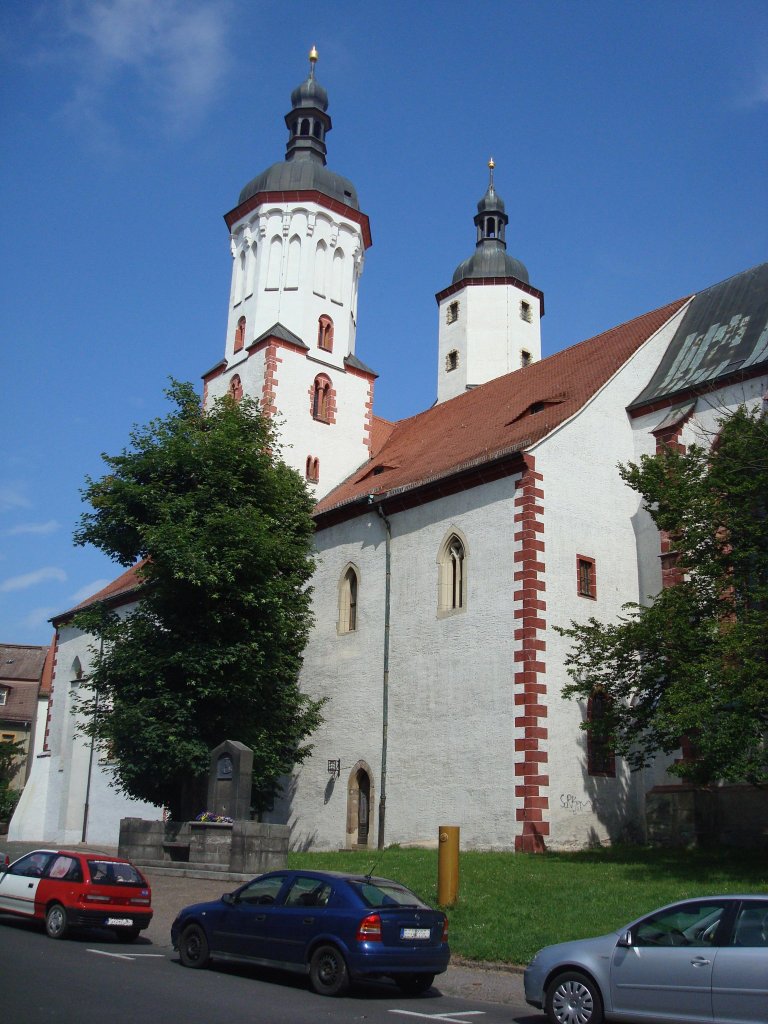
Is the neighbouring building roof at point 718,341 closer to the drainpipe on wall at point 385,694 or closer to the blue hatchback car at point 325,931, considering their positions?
the drainpipe on wall at point 385,694

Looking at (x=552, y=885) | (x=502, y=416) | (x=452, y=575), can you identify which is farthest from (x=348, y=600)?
(x=552, y=885)

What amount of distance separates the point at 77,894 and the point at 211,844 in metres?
6.95

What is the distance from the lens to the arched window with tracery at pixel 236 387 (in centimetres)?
3528

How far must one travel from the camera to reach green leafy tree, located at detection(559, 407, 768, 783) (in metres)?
16.3

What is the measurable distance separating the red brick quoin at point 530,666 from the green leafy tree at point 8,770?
38654 millimetres

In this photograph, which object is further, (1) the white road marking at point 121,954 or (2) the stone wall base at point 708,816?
(2) the stone wall base at point 708,816

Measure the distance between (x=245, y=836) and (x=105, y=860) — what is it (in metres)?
5.30

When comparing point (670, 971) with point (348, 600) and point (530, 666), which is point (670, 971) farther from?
point (348, 600)

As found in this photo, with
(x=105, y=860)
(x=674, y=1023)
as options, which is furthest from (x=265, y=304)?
(x=674, y=1023)

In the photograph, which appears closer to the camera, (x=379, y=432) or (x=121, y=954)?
(x=121, y=954)

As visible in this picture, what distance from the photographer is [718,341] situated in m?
26.3

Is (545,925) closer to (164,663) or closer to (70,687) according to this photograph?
(164,663)

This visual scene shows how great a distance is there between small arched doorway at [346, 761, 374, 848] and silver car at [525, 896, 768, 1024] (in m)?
16.4

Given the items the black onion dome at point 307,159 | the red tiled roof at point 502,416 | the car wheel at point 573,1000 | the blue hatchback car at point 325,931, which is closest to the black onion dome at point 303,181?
the black onion dome at point 307,159
